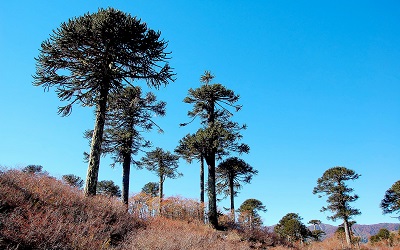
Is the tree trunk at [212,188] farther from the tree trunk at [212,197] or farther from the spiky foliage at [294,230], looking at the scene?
the spiky foliage at [294,230]

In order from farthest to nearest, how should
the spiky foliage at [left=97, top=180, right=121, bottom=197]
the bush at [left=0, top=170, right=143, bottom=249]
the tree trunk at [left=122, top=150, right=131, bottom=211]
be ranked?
the spiky foliage at [left=97, top=180, right=121, bottom=197], the tree trunk at [left=122, top=150, right=131, bottom=211], the bush at [left=0, top=170, right=143, bottom=249]

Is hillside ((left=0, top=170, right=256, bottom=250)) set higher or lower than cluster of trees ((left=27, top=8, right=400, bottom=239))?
lower

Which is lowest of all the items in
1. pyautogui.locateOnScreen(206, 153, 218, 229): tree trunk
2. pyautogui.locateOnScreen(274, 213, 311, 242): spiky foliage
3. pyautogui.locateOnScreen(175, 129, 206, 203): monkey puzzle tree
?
pyautogui.locateOnScreen(274, 213, 311, 242): spiky foliage

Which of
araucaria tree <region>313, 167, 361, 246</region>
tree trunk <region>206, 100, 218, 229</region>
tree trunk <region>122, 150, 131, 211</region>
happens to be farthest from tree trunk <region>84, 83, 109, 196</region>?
araucaria tree <region>313, 167, 361, 246</region>

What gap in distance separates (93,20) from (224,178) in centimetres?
1848

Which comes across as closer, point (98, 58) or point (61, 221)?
point (61, 221)

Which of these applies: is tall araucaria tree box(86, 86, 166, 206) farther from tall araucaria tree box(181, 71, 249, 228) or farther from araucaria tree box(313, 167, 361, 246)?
araucaria tree box(313, 167, 361, 246)

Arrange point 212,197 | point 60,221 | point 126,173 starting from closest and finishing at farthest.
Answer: point 60,221 < point 212,197 < point 126,173

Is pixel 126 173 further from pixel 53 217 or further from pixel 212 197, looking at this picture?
pixel 53 217

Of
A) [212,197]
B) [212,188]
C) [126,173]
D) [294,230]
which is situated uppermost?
[126,173]

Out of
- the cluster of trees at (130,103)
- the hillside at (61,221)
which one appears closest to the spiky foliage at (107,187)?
the cluster of trees at (130,103)

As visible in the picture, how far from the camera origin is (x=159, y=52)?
1390 centimetres

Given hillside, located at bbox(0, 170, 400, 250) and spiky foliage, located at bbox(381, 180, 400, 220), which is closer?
hillside, located at bbox(0, 170, 400, 250)

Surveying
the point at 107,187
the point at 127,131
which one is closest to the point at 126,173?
the point at 127,131
